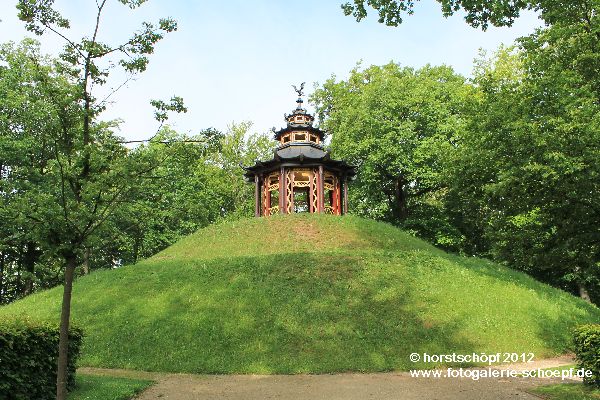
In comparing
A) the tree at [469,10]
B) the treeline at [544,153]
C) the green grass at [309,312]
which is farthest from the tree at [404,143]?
the tree at [469,10]

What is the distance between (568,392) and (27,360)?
10395 mm

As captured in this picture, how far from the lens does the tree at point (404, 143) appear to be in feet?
116

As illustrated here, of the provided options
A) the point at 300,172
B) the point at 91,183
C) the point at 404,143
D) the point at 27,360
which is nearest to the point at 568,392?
the point at 91,183

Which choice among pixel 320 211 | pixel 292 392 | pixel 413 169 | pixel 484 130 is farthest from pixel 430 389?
pixel 413 169

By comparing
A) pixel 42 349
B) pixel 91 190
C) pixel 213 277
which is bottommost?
pixel 42 349

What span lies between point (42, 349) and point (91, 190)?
12.8 ft

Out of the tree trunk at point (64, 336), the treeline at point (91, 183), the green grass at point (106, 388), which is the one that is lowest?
the green grass at point (106, 388)

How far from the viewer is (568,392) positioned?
9.41m

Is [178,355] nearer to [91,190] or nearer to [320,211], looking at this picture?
[91,190]

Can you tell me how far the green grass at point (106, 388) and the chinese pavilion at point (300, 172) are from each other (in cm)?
1861

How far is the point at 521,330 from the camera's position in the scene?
51.2 ft

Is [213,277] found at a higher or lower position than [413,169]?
lower

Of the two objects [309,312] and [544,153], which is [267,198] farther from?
[544,153]

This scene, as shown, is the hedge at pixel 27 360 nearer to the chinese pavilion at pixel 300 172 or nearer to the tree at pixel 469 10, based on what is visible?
the tree at pixel 469 10
